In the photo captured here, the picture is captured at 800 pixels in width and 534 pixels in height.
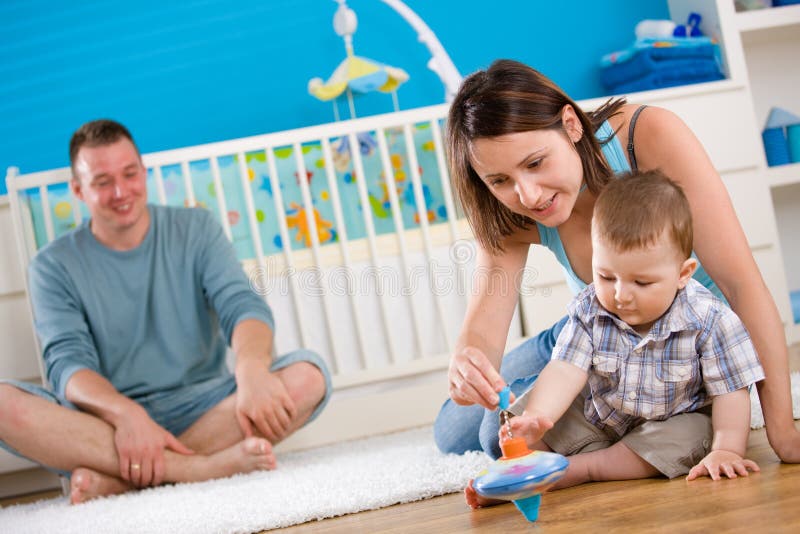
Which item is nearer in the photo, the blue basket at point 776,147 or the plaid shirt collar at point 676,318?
the plaid shirt collar at point 676,318

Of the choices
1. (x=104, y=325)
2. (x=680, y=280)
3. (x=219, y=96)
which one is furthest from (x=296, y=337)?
(x=680, y=280)

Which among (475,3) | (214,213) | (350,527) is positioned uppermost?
(475,3)

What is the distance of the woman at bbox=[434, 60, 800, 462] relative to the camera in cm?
107

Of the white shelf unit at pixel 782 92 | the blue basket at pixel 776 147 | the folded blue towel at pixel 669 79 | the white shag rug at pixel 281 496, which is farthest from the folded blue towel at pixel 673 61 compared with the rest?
the white shag rug at pixel 281 496

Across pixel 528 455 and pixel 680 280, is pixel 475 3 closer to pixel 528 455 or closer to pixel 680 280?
pixel 680 280

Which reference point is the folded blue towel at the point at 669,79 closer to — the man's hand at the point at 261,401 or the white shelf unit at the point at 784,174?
the white shelf unit at the point at 784,174

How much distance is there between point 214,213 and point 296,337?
37 cm

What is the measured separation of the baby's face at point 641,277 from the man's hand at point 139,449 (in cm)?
106

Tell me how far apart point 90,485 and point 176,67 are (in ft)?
4.64

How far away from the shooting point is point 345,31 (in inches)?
102

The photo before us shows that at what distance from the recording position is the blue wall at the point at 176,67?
271 cm

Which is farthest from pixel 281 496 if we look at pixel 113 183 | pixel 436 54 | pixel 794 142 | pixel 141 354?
pixel 794 142

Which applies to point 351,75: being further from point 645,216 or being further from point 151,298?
point 645,216

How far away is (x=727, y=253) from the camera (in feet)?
3.71
